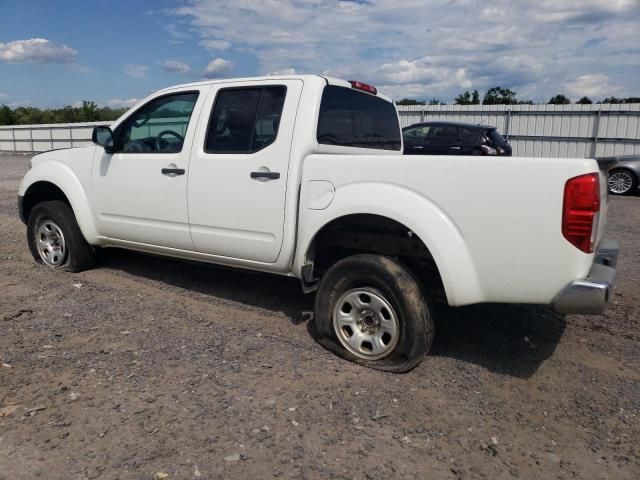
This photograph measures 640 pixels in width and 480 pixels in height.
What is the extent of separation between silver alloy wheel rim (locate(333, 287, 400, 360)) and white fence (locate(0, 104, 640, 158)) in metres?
15.9

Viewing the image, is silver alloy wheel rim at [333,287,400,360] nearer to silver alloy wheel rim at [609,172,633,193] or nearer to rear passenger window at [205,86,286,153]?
rear passenger window at [205,86,286,153]

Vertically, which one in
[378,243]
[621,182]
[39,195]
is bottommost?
[621,182]

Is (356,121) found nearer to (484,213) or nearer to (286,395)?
(484,213)

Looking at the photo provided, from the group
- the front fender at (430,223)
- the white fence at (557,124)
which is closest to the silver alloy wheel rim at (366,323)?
the front fender at (430,223)

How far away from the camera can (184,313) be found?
468cm

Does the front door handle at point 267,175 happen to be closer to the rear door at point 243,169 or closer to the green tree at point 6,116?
the rear door at point 243,169

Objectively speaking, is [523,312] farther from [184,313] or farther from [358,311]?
[184,313]

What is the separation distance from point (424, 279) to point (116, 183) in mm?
3006

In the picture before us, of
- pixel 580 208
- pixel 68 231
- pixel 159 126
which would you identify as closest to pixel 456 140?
pixel 159 126

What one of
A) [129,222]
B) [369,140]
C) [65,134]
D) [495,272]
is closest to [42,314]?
[129,222]

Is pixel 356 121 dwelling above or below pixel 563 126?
below

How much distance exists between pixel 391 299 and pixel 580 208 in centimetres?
125

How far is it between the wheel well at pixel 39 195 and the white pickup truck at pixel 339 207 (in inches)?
7.6

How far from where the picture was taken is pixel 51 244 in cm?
586
